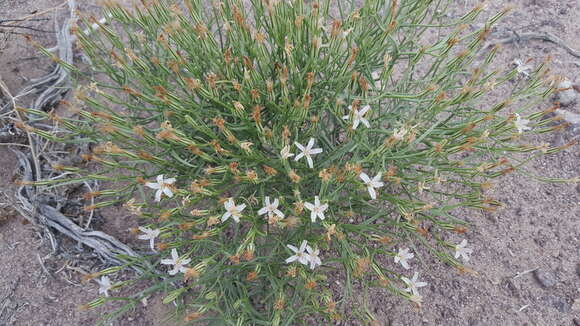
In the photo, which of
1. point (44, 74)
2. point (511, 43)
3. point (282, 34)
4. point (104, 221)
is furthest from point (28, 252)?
point (511, 43)

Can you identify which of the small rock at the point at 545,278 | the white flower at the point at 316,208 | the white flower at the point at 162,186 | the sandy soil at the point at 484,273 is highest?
the white flower at the point at 162,186

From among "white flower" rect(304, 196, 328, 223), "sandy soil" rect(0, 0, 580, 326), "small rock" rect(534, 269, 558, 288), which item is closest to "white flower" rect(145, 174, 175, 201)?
"white flower" rect(304, 196, 328, 223)

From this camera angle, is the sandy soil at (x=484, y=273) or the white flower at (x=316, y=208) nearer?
the white flower at (x=316, y=208)

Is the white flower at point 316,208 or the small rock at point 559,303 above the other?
the white flower at point 316,208

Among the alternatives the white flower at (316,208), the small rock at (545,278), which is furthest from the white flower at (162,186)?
the small rock at (545,278)

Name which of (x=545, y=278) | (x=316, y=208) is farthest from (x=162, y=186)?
(x=545, y=278)

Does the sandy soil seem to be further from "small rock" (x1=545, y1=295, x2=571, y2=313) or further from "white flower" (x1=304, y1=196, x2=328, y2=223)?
"white flower" (x1=304, y1=196, x2=328, y2=223)

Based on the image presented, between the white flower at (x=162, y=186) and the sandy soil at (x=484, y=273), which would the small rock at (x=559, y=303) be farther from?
the white flower at (x=162, y=186)

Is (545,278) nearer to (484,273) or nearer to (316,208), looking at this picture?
(484,273)
